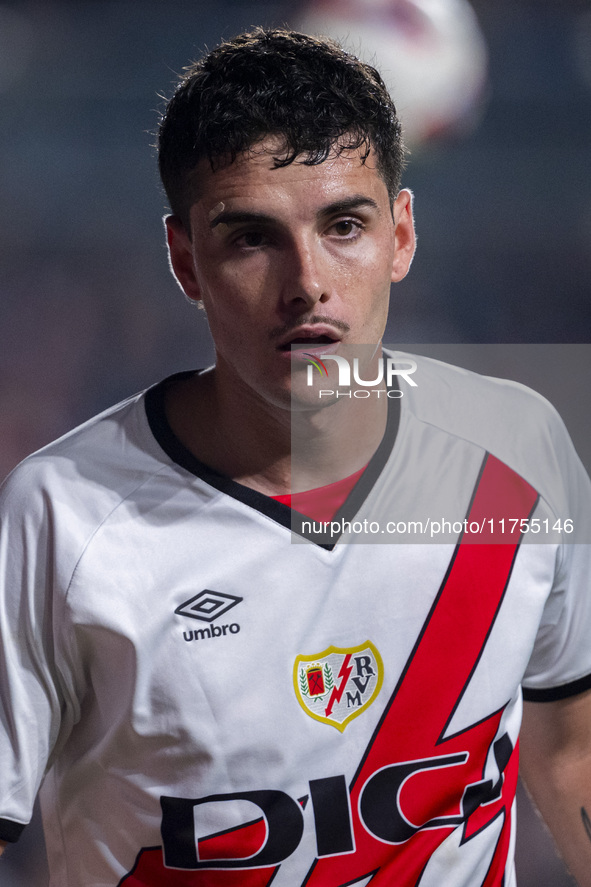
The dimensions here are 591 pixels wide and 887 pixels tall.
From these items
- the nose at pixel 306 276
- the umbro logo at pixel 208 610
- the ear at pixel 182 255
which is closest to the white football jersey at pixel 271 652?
the umbro logo at pixel 208 610

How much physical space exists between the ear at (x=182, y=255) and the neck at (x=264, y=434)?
0.13 metres

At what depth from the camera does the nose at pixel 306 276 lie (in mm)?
931

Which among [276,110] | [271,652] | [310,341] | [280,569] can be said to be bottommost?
[271,652]

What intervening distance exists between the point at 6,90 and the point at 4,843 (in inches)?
63.5

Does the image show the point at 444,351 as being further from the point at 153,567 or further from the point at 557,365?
the point at 153,567

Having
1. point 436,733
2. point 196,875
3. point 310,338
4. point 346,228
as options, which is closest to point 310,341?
point 310,338

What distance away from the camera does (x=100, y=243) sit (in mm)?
1865

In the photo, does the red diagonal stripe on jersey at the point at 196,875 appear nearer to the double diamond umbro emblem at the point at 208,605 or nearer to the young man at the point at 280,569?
the young man at the point at 280,569

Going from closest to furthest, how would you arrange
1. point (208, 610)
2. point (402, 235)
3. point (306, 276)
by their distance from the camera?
point (306, 276)
point (208, 610)
point (402, 235)

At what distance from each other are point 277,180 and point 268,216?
5cm

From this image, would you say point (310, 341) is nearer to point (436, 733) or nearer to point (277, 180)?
point (277, 180)

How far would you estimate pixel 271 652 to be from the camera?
1.04 m

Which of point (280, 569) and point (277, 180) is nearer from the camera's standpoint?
point (277, 180)

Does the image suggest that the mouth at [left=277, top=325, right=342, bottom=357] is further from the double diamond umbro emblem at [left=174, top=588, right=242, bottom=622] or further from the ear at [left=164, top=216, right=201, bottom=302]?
the double diamond umbro emblem at [left=174, top=588, right=242, bottom=622]
